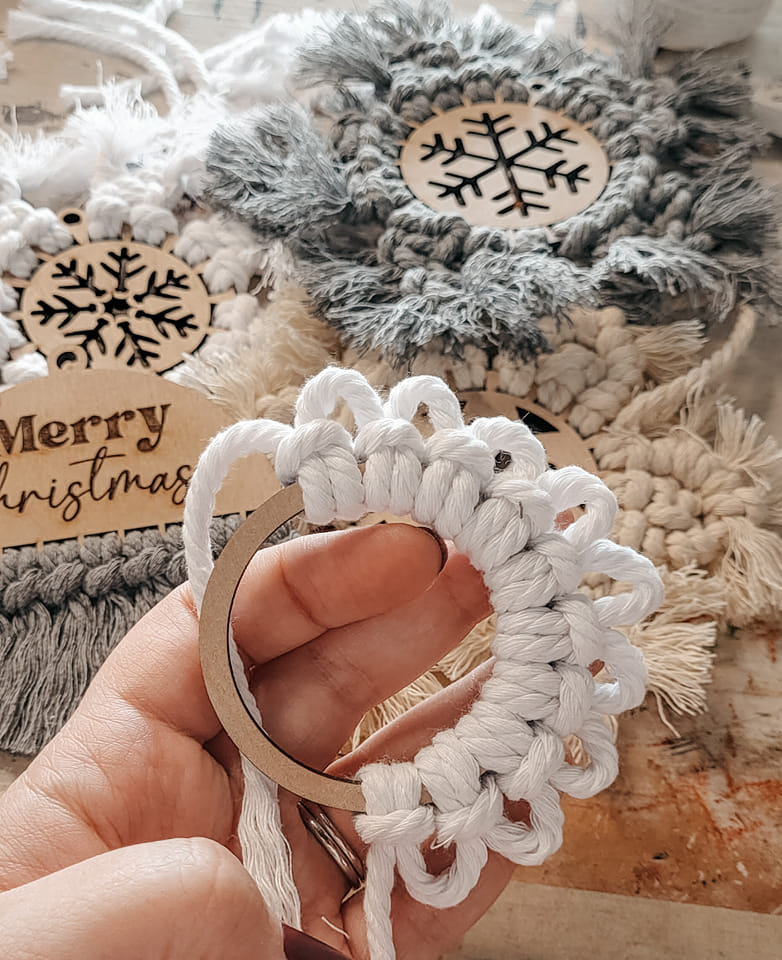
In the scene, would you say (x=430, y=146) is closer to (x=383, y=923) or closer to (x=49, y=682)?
(x=49, y=682)

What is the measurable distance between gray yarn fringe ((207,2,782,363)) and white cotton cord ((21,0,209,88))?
0.15 metres

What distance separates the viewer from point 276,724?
0.52m

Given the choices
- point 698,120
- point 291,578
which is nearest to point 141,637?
point 291,578

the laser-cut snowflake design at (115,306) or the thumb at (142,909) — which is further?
the laser-cut snowflake design at (115,306)

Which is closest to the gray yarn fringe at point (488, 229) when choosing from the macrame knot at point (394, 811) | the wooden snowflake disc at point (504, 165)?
the wooden snowflake disc at point (504, 165)

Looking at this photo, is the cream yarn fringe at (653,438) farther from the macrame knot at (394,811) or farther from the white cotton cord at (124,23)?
the white cotton cord at (124,23)

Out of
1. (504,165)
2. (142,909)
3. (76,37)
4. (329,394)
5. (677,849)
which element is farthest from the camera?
(76,37)

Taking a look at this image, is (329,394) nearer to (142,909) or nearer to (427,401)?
(427,401)

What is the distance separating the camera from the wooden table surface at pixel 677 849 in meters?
0.56

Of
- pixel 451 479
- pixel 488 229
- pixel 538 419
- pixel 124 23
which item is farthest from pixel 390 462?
pixel 124 23

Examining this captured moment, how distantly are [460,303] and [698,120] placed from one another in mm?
374

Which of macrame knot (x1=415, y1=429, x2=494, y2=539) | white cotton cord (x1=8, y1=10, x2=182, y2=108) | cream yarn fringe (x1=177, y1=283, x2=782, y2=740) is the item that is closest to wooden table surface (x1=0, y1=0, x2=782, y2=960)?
cream yarn fringe (x1=177, y1=283, x2=782, y2=740)

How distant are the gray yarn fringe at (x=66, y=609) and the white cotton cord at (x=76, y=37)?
568mm

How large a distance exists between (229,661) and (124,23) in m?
0.86
